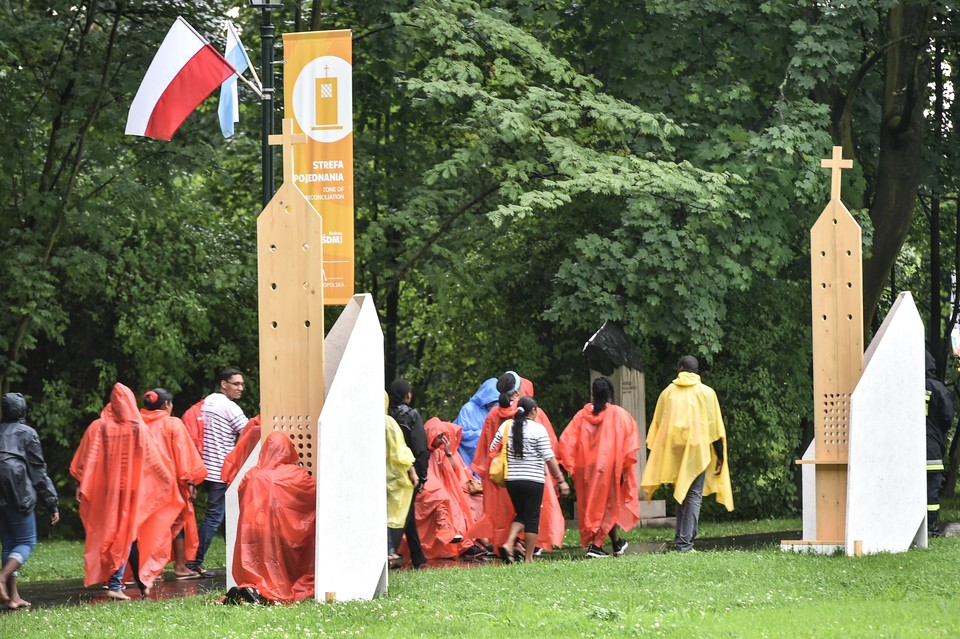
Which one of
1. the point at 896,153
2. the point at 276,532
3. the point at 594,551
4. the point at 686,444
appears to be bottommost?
the point at 594,551

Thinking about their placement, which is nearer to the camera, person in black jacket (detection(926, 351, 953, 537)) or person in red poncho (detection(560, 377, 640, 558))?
person in red poncho (detection(560, 377, 640, 558))

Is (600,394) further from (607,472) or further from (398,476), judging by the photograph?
(398,476)

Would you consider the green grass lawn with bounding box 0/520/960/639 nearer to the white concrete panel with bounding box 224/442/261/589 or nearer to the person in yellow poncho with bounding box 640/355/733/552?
the white concrete panel with bounding box 224/442/261/589

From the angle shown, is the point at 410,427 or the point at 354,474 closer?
the point at 354,474

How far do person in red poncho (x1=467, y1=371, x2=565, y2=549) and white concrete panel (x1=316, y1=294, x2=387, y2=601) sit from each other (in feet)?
13.6

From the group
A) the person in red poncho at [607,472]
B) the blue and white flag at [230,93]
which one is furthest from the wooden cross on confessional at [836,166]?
the blue and white flag at [230,93]

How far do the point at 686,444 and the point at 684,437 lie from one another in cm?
8

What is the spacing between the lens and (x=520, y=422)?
1358 cm

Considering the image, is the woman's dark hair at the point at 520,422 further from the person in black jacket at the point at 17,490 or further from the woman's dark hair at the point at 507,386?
the person in black jacket at the point at 17,490

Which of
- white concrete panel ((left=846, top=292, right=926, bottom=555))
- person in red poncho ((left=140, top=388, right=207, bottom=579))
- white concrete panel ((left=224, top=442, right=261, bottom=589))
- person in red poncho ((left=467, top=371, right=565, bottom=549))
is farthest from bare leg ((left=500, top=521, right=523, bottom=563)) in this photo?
white concrete panel ((left=224, top=442, right=261, bottom=589))

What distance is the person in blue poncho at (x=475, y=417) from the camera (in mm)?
16359

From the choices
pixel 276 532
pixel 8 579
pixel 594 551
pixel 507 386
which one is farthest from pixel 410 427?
pixel 8 579

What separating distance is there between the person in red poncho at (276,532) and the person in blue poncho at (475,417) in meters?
5.93

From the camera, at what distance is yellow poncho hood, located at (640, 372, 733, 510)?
14219 millimetres
